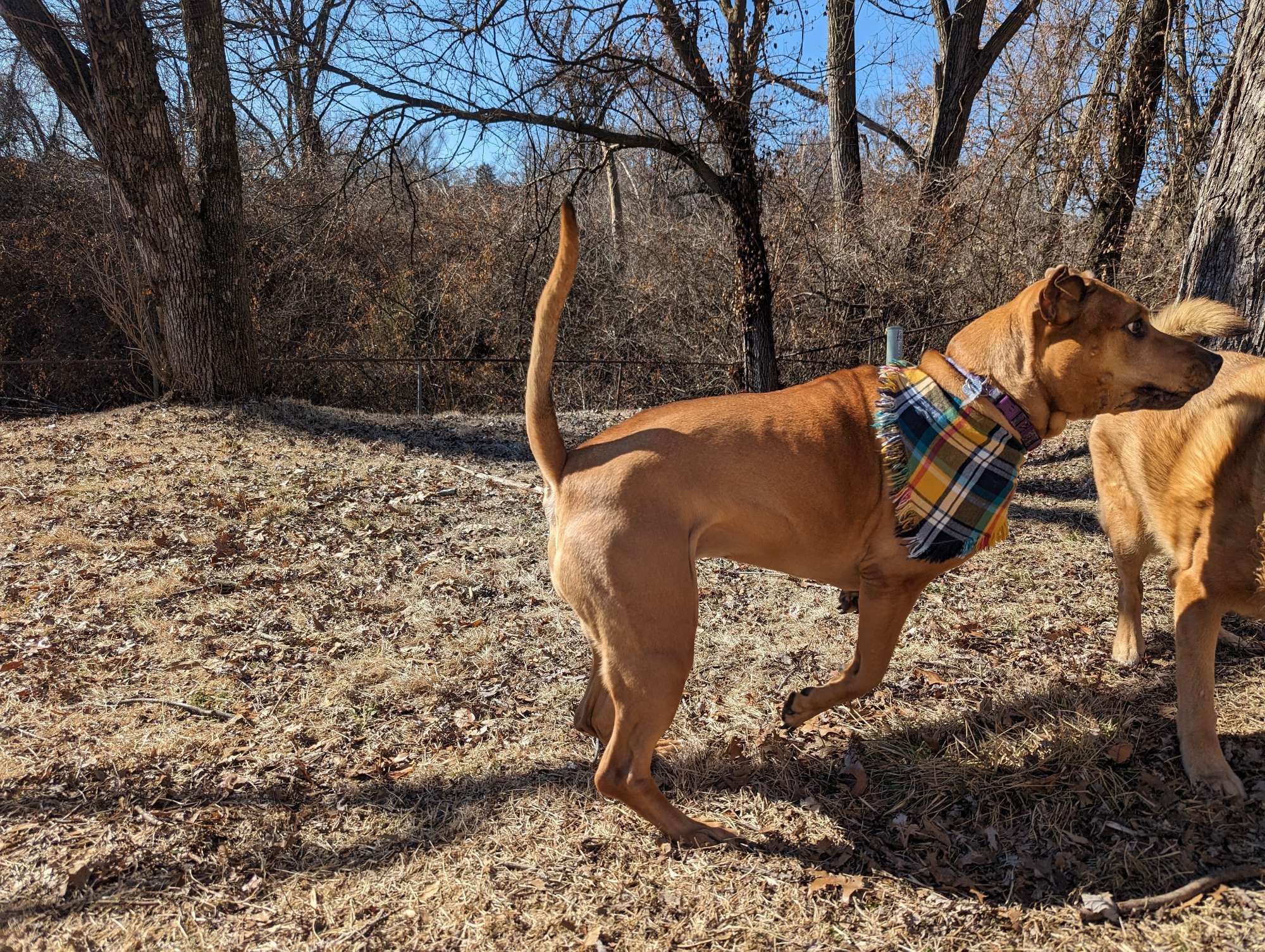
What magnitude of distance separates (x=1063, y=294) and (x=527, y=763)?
304cm

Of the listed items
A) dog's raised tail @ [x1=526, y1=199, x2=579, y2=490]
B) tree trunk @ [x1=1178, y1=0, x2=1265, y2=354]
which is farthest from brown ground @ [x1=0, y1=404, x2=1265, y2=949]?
tree trunk @ [x1=1178, y1=0, x2=1265, y2=354]

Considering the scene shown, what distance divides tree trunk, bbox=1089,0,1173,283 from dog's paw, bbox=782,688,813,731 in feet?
24.0

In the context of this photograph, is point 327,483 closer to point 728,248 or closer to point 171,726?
point 171,726

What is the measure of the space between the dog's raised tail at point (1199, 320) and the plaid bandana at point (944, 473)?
1.21 meters

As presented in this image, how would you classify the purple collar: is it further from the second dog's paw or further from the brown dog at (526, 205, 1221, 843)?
the second dog's paw

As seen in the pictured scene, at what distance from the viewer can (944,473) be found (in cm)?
342

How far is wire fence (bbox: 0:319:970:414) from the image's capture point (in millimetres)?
12547

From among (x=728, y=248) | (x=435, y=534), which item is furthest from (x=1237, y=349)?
(x=728, y=248)

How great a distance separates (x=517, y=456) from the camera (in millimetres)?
8844

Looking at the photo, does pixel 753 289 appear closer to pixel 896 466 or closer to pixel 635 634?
pixel 896 466

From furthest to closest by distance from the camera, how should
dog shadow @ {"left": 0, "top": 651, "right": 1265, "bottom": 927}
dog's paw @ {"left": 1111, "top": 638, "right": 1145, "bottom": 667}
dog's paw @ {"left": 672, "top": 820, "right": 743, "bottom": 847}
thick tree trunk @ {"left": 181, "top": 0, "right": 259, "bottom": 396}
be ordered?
1. thick tree trunk @ {"left": 181, "top": 0, "right": 259, "bottom": 396}
2. dog's paw @ {"left": 1111, "top": 638, "right": 1145, "bottom": 667}
3. dog's paw @ {"left": 672, "top": 820, "right": 743, "bottom": 847}
4. dog shadow @ {"left": 0, "top": 651, "right": 1265, "bottom": 927}

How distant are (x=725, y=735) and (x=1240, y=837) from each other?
204cm

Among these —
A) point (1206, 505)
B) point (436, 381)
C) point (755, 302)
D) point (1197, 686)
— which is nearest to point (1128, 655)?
point (1197, 686)

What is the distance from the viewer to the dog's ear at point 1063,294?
3.40m
